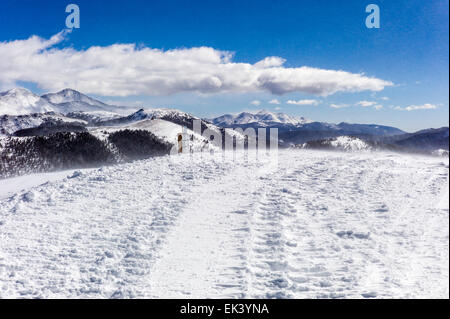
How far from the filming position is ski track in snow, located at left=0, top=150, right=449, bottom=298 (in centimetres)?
737

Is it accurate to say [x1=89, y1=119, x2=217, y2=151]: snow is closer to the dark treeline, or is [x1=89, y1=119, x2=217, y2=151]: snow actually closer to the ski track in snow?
the dark treeline

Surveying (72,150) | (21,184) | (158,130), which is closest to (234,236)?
(21,184)

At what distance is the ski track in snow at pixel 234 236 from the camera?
24.2ft

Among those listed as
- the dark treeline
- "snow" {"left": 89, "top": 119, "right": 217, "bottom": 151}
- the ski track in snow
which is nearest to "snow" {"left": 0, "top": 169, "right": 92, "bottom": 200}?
the ski track in snow

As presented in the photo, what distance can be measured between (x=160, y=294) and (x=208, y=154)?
15.5m

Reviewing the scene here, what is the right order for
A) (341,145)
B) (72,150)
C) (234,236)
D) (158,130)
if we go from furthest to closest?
1. (158,130)
2. (72,150)
3. (341,145)
4. (234,236)

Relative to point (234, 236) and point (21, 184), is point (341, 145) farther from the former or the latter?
point (234, 236)

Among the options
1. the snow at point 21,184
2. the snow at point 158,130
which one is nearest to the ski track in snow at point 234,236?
the snow at point 21,184

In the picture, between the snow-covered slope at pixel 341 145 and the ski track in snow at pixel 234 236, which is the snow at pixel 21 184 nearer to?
the ski track in snow at pixel 234 236

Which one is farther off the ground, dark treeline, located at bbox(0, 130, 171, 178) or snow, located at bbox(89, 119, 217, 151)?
snow, located at bbox(89, 119, 217, 151)

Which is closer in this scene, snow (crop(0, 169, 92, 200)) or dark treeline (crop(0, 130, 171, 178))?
snow (crop(0, 169, 92, 200))

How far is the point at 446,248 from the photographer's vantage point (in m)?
8.14

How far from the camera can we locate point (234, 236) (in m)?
9.80
